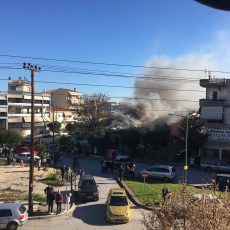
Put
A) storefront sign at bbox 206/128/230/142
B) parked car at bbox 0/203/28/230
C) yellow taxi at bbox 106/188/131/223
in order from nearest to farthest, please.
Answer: parked car at bbox 0/203/28/230, yellow taxi at bbox 106/188/131/223, storefront sign at bbox 206/128/230/142

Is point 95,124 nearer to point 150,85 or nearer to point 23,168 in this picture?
point 150,85

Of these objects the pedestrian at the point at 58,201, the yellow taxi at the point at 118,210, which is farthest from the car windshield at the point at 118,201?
the pedestrian at the point at 58,201

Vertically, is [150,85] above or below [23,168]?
above

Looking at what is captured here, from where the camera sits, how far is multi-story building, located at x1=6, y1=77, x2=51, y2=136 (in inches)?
3969

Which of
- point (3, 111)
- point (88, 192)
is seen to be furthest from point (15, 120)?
point (88, 192)

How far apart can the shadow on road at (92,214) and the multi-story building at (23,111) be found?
7227 centimetres

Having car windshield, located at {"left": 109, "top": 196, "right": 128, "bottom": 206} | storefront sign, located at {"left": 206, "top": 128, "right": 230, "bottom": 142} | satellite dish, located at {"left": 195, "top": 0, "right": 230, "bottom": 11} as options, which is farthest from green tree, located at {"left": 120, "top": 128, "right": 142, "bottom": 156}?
satellite dish, located at {"left": 195, "top": 0, "right": 230, "bottom": 11}

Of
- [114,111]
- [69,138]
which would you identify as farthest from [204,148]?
[114,111]

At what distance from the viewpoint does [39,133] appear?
104812mm

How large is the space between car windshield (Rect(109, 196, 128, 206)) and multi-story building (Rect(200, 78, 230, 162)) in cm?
3403

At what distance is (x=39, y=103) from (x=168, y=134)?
51.2 metres

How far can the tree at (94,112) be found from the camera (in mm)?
85188

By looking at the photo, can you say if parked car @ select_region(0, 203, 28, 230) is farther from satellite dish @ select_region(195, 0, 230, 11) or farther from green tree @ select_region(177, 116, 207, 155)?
green tree @ select_region(177, 116, 207, 155)

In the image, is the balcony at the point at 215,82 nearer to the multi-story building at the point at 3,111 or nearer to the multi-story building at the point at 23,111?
the multi-story building at the point at 23,111
